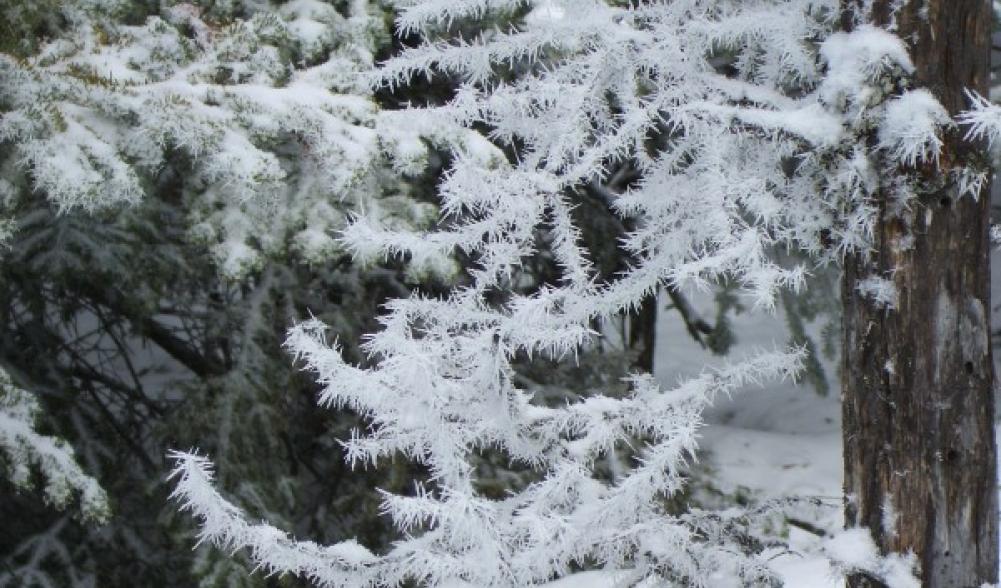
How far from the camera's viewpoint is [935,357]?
109 inches

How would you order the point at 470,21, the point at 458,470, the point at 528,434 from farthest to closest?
the point at 470,21 → the point at 528,434 → the point at 458,470

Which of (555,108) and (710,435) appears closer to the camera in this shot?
(555,108)

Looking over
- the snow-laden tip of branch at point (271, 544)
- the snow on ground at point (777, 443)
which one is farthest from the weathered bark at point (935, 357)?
the snow on ground at point (777, 443)

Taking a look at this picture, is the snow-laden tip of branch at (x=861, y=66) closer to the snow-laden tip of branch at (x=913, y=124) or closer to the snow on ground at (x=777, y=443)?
the snow-laden tip of branch at (x=913, y=124)

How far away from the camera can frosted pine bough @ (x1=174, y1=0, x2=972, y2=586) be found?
254 centimetres

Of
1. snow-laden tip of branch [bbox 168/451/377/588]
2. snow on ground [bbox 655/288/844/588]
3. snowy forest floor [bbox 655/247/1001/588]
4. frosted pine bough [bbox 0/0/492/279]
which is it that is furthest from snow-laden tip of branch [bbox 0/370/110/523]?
snow on ground [bbox 655/288/844/588]

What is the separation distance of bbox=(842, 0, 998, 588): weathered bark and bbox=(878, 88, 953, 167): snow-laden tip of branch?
9cm

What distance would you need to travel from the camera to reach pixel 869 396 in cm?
285

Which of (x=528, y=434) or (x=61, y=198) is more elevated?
(x=61, y=198)

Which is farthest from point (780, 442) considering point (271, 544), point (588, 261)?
point (271, 544)

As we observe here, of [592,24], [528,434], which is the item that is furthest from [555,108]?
[528,434]

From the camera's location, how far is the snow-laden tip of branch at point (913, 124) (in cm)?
252

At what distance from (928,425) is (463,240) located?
1131 millimetres

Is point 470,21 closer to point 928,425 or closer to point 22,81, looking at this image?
point 22,81
